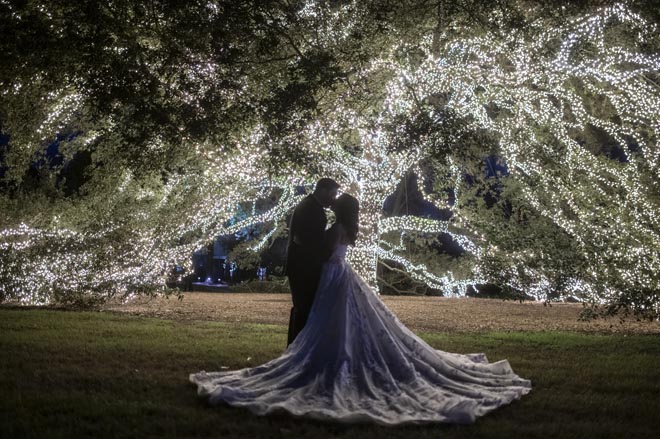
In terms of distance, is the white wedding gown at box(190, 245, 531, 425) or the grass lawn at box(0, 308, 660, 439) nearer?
the grass lawn at box(0, 308, 660, 439)

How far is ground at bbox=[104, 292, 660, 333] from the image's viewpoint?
1343cm

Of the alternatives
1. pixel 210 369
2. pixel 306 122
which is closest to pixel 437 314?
pixel 306 122

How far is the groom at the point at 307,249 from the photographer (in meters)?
7.16

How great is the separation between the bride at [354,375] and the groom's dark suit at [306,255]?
17 centimetres

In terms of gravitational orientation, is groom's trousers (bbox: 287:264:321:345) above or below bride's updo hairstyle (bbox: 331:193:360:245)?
below

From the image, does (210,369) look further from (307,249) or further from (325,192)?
(325,192)

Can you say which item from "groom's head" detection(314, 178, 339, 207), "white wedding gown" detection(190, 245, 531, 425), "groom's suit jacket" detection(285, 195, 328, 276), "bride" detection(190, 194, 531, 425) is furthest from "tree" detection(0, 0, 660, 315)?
"white wedding gown" detection(190, 245, 531, 425)

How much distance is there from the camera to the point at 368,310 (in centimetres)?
670

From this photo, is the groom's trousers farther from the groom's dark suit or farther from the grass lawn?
the grass lawn

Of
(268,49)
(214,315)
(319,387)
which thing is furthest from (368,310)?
(214,315)

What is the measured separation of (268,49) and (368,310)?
5.32m

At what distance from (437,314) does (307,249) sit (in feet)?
29.6

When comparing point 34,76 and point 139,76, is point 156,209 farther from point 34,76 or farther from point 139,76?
point 139,76

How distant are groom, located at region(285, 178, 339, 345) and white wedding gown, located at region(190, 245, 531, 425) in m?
0.23
